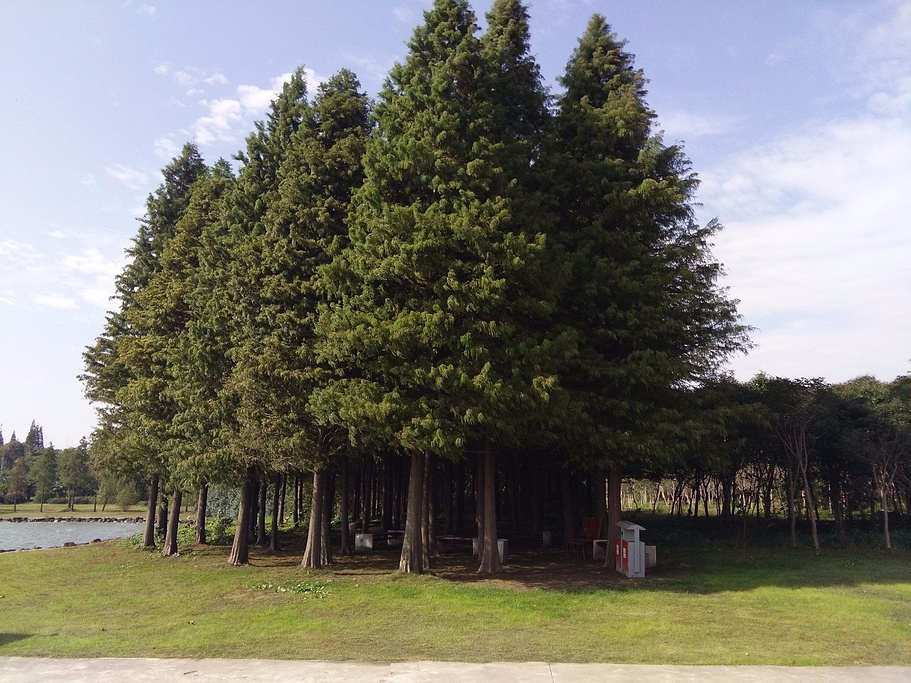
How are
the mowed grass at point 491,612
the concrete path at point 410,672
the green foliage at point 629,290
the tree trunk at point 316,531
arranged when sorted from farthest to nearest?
1. the tree trunk at point 316,531
2. the green foliage at point 629,290
3. the mowed grass at point 491,612
4. the concrete path at point 410,672

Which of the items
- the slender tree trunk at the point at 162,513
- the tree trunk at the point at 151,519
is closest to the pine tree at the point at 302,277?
the slender tree trunk at the point at 162,513

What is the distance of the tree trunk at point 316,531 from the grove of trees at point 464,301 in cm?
6

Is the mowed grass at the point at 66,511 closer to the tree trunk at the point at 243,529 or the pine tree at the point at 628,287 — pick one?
the tree trunk at the point at 243,529

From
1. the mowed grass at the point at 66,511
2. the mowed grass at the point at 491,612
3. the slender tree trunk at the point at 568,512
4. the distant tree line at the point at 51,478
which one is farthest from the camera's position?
the distant tree line at the point at 51,478

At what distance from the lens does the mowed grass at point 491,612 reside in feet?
30.7

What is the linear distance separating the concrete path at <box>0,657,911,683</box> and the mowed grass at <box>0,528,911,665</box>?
448mm

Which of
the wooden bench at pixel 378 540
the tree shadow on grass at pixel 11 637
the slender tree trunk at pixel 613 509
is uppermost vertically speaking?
the slender tree trunk at pixel 613 509

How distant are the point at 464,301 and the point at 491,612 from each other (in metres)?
7.06

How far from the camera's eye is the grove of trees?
1575cm

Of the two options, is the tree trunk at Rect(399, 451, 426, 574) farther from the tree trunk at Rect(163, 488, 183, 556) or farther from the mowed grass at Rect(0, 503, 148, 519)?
the mowed grass at Rect(0, 503, 148, 519)

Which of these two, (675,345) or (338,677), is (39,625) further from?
(675,345)

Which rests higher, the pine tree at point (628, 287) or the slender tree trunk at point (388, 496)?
the pine tree at point (628, 287)

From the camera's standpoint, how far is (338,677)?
7.97 meters

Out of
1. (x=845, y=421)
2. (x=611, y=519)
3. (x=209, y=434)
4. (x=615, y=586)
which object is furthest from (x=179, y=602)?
(x=845, y=421)
